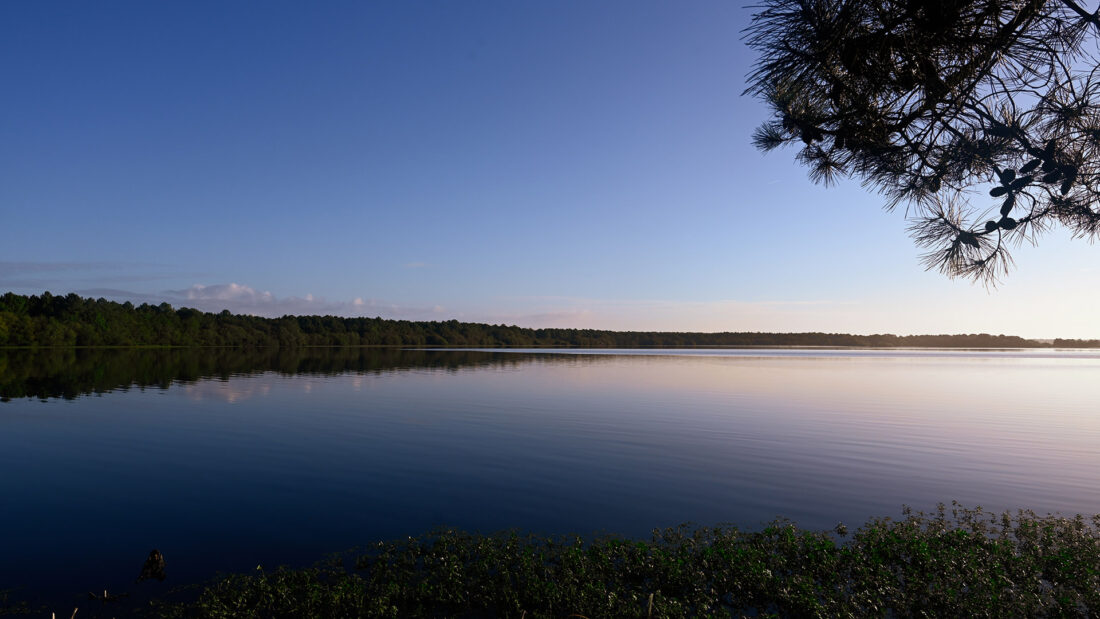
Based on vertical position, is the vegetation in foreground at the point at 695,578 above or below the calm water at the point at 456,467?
above

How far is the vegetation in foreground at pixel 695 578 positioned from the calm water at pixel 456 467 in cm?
154

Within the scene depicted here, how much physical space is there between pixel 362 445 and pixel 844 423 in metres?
24.2

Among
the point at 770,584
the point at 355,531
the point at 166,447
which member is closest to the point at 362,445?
the point at 166,447

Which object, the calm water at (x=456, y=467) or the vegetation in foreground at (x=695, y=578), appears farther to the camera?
the calm water at (x=456, y=467)

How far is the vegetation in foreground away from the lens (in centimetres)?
862

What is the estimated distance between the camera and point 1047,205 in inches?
369

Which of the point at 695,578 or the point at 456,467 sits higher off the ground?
the point at 695,578

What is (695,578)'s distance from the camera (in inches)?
378

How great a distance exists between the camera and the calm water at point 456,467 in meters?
12.7

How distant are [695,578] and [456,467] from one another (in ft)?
36.4

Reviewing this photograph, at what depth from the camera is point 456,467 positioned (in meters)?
19.0

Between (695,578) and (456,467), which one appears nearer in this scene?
(695,578)

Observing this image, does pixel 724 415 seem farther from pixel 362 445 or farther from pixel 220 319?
pixel 220 319

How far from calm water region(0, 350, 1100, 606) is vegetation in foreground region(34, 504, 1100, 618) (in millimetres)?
1537
